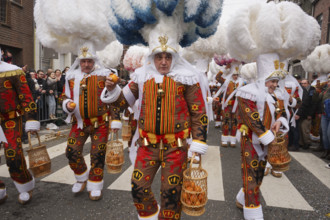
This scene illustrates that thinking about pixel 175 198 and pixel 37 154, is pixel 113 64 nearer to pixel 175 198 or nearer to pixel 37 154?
pixel 37 154

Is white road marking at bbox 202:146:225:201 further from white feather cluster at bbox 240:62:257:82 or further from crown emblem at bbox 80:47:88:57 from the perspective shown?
crown emblem at bbox 80:47:88:57

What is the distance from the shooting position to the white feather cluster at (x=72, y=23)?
146 inches

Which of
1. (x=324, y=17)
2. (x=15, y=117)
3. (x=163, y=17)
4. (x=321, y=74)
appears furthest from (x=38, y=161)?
(x=324, y=17)

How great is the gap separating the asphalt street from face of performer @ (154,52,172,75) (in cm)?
195

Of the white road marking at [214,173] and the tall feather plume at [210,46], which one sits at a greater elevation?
the tall feather plume at [210,46]

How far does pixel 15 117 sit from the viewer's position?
3309mm

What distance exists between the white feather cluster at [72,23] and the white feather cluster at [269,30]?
194 centimetres

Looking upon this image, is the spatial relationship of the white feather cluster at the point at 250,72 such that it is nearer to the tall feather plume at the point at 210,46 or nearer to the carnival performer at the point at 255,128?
the tall feather plume at the point at 210,46

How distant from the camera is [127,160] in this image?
5457 mm

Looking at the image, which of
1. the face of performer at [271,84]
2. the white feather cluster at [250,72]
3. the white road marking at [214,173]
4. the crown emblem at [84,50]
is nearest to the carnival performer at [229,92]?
the white feather cluster at [250,72]

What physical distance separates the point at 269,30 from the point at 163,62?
1669mm

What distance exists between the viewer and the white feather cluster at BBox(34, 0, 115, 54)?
3.70 meters

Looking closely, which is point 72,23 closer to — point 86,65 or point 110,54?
point 86,65

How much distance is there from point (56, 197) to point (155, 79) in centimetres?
254
